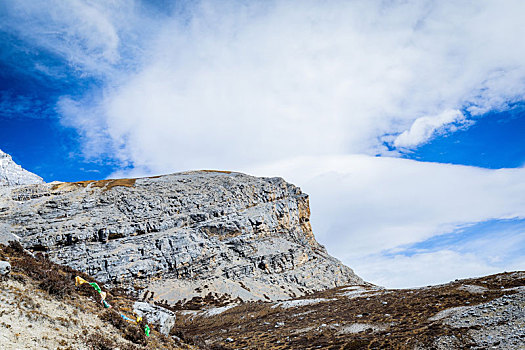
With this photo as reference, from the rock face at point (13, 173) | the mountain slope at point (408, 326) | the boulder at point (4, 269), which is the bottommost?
the mountain slope at point (408, 326)

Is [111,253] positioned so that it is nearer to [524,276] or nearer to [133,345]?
[133,345]

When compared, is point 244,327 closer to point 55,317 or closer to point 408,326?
point 408,326

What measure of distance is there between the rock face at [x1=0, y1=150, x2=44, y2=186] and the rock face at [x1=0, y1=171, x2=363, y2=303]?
185 ft

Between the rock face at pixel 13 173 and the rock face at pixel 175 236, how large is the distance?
2218 inches

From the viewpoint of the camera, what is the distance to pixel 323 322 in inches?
1124

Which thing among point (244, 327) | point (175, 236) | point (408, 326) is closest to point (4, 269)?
point (408, 326)

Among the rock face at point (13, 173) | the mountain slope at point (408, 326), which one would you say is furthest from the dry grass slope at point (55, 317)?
the rock face at point (13, 173)

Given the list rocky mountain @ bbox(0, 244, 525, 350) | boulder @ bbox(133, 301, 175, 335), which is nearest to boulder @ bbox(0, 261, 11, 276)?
rocky mountain @ bbox(0, 244, 525, 350)

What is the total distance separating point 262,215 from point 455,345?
232 ft

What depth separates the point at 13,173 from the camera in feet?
428

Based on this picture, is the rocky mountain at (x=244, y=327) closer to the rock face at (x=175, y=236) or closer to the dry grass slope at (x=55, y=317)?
the dry grass slope at (x=55, y=317)

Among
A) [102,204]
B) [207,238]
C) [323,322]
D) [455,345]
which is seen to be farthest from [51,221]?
[455,345]

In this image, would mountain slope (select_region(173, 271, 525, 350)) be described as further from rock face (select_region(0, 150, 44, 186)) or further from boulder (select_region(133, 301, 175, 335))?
rock face (select_region(0, 150, 44, 186))

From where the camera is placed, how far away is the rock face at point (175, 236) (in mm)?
66062
